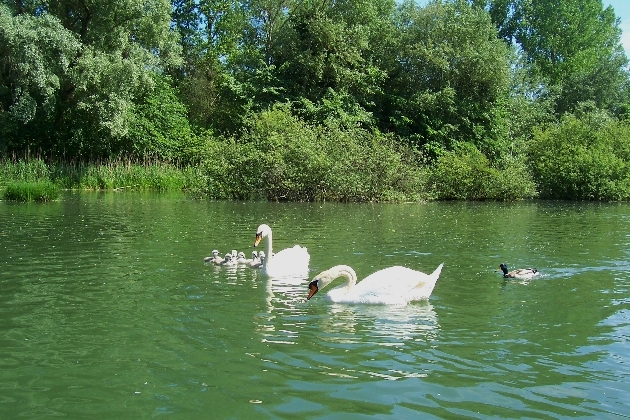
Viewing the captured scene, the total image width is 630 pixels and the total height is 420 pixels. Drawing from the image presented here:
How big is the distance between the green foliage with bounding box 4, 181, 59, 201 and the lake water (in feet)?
39.5

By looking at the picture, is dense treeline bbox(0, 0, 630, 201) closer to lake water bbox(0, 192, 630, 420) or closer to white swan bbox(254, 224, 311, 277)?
lake water bbox(0, 192, 630, 420)

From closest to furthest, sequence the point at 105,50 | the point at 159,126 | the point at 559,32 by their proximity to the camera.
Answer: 1. the point at 105,50
2. the point at 159,126
3. the point at 559,32

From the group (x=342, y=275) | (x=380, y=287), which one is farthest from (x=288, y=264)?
(x=380, y=287)

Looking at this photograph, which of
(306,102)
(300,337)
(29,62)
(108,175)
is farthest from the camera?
(306,102)

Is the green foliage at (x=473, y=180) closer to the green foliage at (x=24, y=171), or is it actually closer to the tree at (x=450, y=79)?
the tree at (x=450, y=79)

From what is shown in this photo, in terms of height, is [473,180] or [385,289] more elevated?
[473,180]

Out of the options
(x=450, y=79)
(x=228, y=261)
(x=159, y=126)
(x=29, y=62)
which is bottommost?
(x=228, y=261)

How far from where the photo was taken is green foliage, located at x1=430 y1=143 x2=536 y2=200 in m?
39.3

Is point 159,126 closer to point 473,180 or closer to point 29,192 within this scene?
Answer: point 29,192

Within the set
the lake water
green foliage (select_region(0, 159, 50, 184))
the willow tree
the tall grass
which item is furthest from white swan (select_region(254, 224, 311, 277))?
the willow tree

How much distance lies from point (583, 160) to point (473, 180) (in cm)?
850

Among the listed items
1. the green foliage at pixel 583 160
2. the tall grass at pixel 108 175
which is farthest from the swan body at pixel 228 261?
the green foliage at pixel 583 160

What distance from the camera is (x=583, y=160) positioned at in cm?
4288

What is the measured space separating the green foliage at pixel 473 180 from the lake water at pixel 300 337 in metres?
22.9
